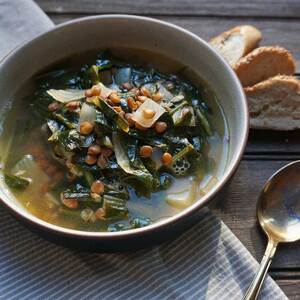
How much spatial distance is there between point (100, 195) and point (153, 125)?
345mm

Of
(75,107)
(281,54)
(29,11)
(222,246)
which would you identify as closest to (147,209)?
(222,246)

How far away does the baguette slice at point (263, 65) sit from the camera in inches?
97.7

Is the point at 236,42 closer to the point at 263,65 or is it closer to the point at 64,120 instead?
the point at 263,65

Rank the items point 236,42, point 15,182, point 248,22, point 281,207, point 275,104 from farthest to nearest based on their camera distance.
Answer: point 248,22 → point 236,42 → point 275,104 → point 281,207 → point 15,182

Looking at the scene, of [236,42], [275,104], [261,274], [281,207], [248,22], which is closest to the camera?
[261,274]

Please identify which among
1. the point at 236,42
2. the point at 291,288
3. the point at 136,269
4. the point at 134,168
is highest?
the point at 236,42

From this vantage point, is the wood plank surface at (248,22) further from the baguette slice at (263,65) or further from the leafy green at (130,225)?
the leafy green at (130,225)

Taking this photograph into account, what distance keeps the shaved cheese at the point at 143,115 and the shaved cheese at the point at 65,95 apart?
27 cm

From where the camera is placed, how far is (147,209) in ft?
6.75

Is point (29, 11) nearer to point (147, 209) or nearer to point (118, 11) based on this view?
point (118, 11)

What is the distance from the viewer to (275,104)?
8.21ft

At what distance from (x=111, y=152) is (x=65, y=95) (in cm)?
35

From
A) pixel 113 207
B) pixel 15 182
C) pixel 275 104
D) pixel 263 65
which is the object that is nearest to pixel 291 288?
pixel 113 207

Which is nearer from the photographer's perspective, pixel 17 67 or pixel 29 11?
pixel 17 67
